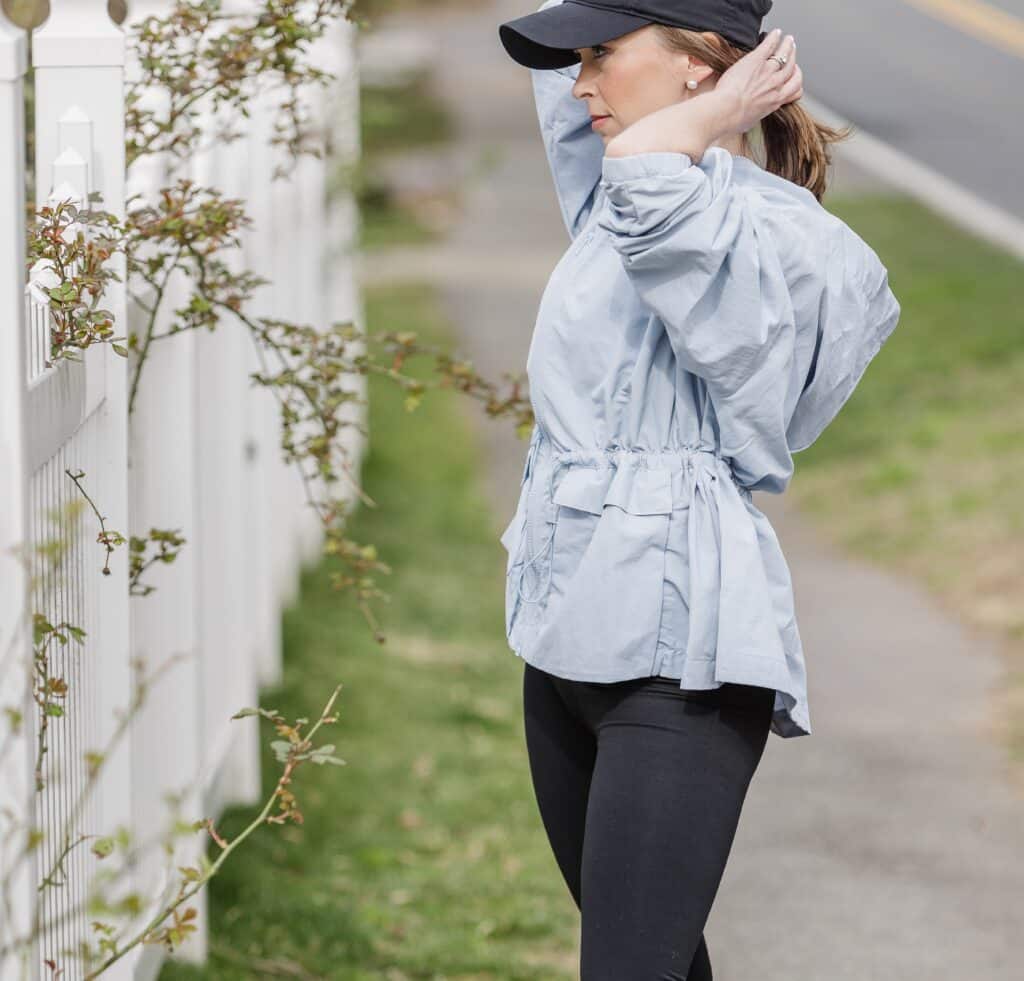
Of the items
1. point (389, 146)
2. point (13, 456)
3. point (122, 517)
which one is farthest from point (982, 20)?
point (13, 456)

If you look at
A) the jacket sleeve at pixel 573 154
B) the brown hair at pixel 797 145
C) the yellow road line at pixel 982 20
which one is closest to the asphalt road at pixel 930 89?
the yellow road line at pixel 982 20

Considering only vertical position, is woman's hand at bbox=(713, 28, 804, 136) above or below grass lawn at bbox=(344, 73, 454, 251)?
above

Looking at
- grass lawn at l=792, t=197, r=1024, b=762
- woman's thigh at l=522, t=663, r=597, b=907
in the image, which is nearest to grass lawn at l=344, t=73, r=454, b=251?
grass lawn at l=792, t=197, r=1024, b=762

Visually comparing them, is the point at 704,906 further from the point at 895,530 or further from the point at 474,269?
the point at 474,269

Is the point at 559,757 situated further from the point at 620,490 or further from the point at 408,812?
the point at 408,812

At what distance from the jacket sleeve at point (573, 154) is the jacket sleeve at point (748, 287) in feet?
1.44

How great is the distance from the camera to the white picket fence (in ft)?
6.67

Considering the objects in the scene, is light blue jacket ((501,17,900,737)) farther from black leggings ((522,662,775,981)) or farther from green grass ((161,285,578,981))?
green grass ((161,285,578,981))

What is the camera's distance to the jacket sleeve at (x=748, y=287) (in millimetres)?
2258

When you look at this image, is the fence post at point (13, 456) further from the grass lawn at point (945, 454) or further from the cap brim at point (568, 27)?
the grass lawn at point (945, 454)

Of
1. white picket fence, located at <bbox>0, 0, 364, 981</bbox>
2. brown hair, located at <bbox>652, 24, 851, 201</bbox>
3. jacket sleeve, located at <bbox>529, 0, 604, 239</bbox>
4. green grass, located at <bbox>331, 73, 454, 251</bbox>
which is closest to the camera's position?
white picket fence, located at <bbox>0, 0, 364, 981</bbox>

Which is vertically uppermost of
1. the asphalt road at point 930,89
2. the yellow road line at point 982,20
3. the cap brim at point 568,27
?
the cap brim at point 568,27

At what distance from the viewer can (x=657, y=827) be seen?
7.84ft

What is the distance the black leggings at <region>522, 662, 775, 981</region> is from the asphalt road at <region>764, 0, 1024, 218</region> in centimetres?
938
